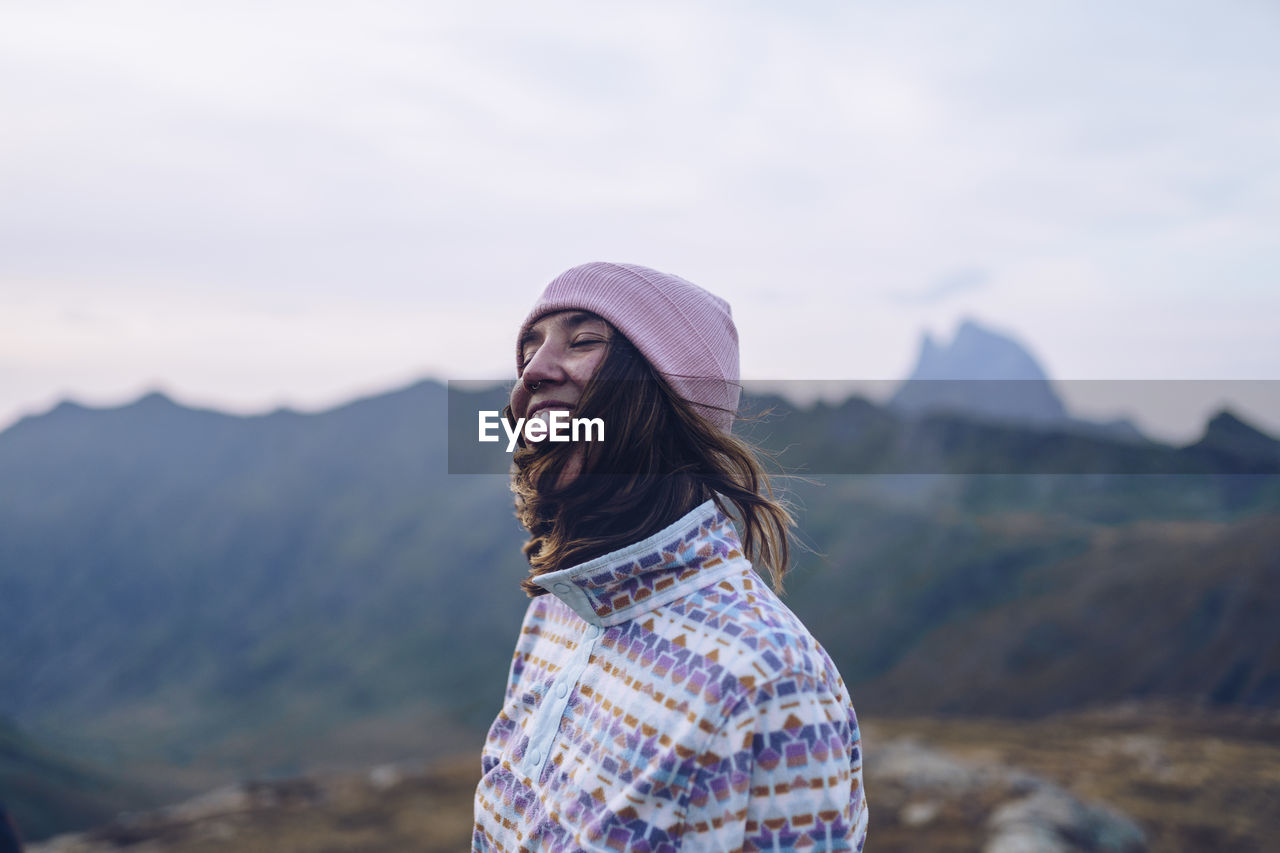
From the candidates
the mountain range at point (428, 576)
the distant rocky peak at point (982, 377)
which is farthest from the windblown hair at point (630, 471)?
the distant rocky peak at point (982, 377)

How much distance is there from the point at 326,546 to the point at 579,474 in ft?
196

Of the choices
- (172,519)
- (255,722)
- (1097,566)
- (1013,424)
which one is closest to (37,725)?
(255,722)

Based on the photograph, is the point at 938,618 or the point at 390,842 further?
the point at 938,618

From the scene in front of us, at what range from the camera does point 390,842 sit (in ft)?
47.5

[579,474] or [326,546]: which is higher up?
[579,474]

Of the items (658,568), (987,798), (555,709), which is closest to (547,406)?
(658,568)

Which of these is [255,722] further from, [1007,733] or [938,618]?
[1007,733]

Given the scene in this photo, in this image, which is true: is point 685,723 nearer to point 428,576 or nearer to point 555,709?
point 555,709

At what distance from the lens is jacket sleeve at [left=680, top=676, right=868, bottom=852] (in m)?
1.23

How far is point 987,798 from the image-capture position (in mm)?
12383

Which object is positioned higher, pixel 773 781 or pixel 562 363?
pixel 562 363

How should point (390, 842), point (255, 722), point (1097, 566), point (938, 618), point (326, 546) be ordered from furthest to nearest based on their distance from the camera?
point (326, 546) < point (255, 722) < point (938, 618) < point (1097, 566) < point (390, 842)

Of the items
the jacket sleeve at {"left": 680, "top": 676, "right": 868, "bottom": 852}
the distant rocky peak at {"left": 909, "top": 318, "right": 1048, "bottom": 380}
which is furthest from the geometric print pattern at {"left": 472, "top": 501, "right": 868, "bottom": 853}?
the distant rocky peak at {"left": 909, "top": 318, "right": 1048, "bottom": 380}

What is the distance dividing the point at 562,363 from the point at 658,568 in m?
0.42
